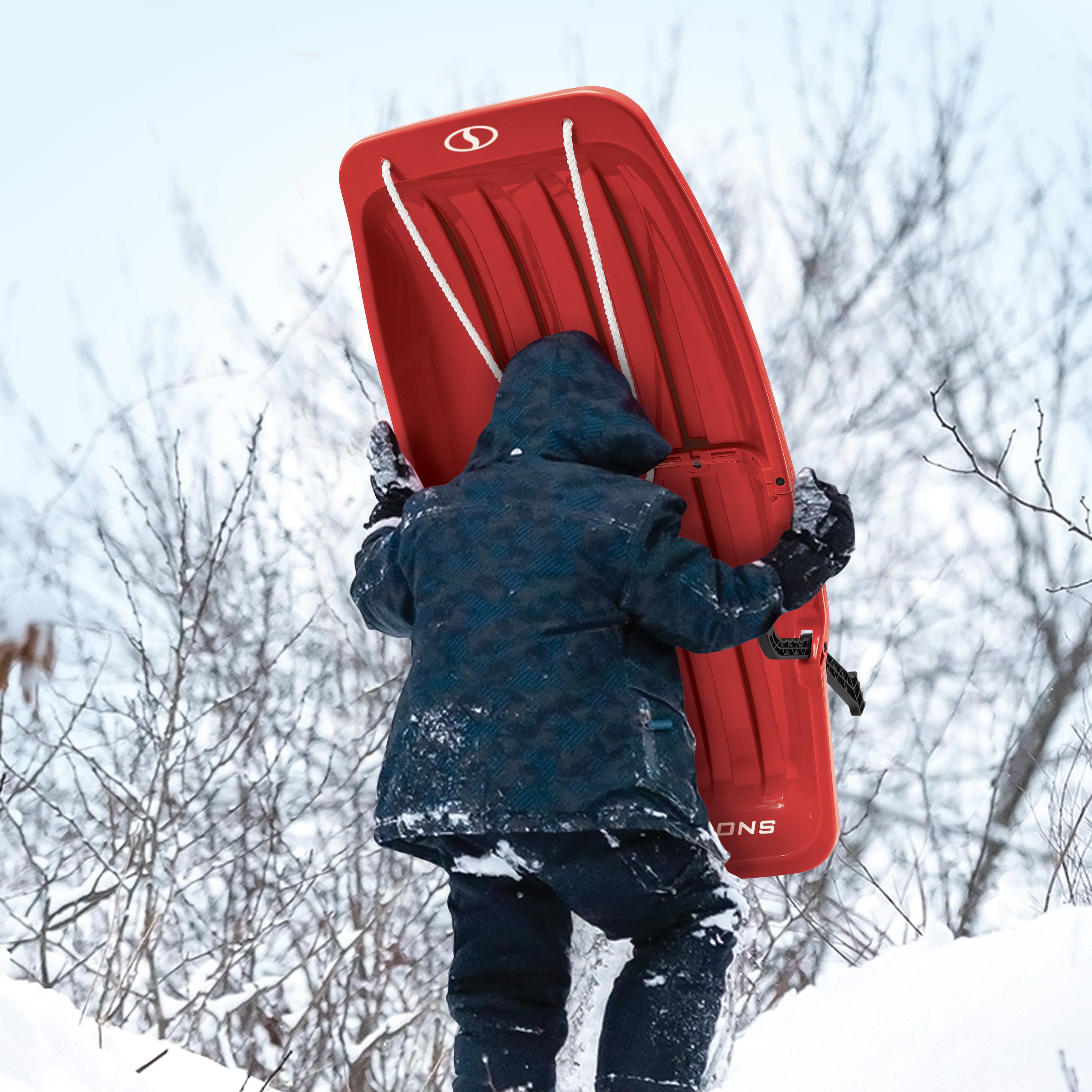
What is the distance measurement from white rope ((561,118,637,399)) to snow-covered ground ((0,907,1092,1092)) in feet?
4.58

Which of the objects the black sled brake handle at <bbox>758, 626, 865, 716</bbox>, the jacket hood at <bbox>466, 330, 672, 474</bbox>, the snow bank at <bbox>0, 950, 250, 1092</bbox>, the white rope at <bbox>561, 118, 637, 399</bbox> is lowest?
the snow bank at <bbox>0, 950, 250, 1092</bbox>

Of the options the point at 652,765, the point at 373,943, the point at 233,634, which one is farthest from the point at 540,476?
the point at 233,634

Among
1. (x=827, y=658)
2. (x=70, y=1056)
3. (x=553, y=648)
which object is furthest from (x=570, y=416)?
(x=70, y=1056)

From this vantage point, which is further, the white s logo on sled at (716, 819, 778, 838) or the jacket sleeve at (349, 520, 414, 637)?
the white s logo on sled at (716, 819, 778, 838)

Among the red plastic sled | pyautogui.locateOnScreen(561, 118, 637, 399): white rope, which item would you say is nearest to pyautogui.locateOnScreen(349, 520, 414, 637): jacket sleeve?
the red plastic sled

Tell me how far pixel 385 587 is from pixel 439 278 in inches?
28.7

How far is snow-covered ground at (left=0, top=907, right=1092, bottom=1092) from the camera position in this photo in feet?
6.47

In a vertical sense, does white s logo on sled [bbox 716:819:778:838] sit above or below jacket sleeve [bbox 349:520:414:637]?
below

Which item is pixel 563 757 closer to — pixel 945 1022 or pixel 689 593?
pixel 689 593

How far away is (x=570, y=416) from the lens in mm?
2027

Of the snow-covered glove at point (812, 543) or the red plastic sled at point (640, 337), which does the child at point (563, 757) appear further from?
the red plastic sled at point (640, 337)

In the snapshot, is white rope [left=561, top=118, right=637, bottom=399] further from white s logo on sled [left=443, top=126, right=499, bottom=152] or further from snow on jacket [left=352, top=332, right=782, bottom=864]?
snow on jacket [left=352, top=332, right=782, bottom=864]

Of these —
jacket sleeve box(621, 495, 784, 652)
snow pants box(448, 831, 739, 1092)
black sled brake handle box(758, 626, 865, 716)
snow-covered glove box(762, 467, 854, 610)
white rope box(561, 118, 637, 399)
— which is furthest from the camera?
black sled brake handle box(758, 626, 865, 716)

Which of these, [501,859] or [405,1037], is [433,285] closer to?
[501,859]
